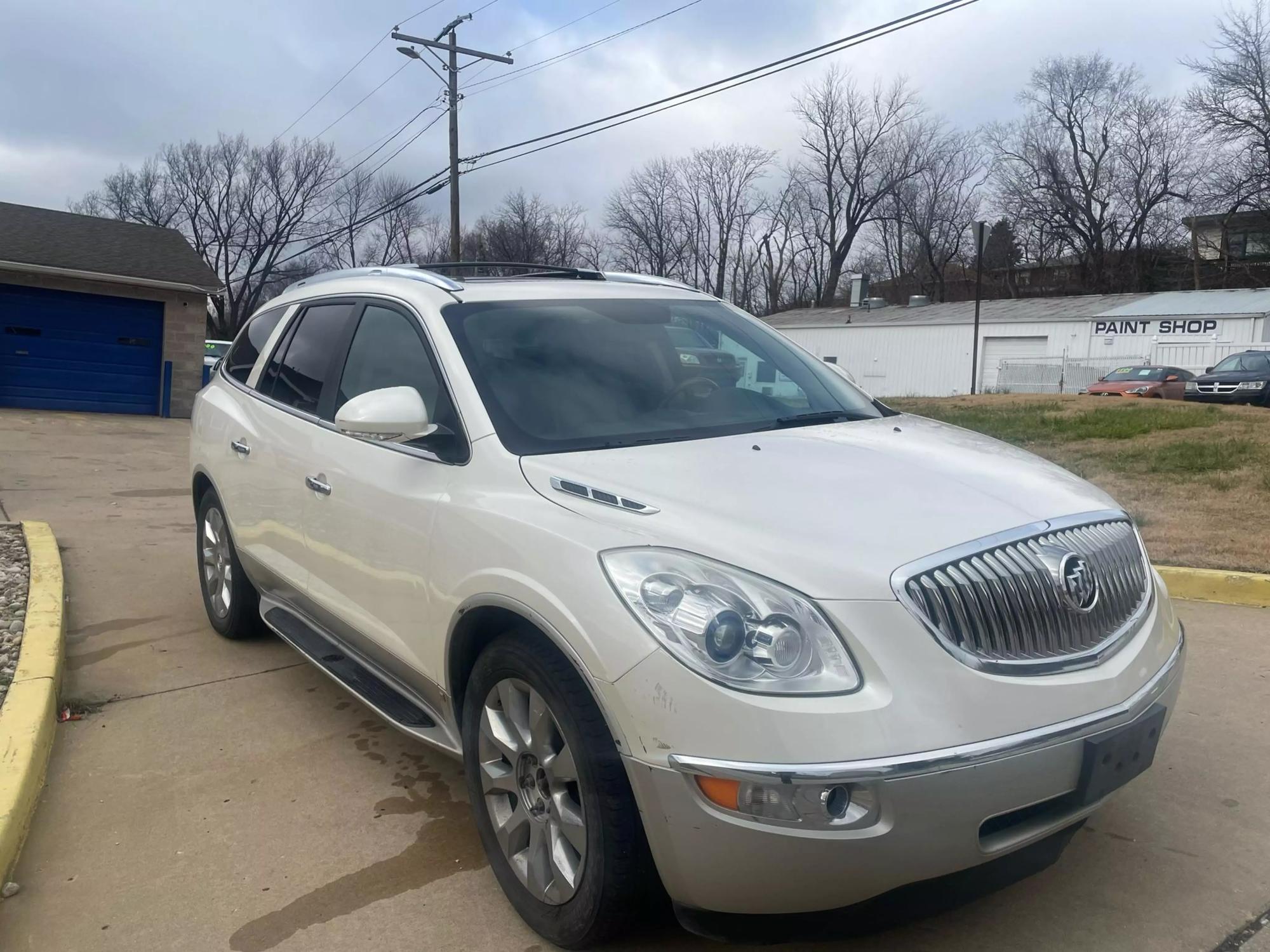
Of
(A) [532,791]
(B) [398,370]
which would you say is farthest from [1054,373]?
(A) [532,791]

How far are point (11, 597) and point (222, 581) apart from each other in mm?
1236

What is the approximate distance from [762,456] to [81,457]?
40.1 feet

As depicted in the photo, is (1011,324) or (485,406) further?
(1011,324)

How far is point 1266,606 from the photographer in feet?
18.7

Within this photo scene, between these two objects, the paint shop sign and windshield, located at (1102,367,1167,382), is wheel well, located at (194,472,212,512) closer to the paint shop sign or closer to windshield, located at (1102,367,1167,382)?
windshield, located at (1102,367,1167,382)

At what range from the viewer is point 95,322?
20188mm

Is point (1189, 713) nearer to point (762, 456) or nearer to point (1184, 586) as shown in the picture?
point (1184, 586)

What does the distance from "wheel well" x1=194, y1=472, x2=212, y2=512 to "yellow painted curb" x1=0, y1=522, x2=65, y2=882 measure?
829 mm

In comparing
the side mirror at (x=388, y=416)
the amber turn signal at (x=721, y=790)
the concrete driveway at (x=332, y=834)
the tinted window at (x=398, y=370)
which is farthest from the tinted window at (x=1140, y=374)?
the amber turn signal at (x=721, y=790)

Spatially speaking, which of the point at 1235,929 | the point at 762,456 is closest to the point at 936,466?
the point at 762,456

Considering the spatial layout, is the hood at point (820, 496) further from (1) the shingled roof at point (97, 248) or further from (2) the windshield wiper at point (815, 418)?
(1) the shingled roof at point (97, 248)

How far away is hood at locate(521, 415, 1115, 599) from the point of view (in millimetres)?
2307

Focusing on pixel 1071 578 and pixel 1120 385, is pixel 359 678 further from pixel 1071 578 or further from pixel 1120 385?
pixel 1120 385

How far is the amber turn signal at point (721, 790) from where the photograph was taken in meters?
2.13
